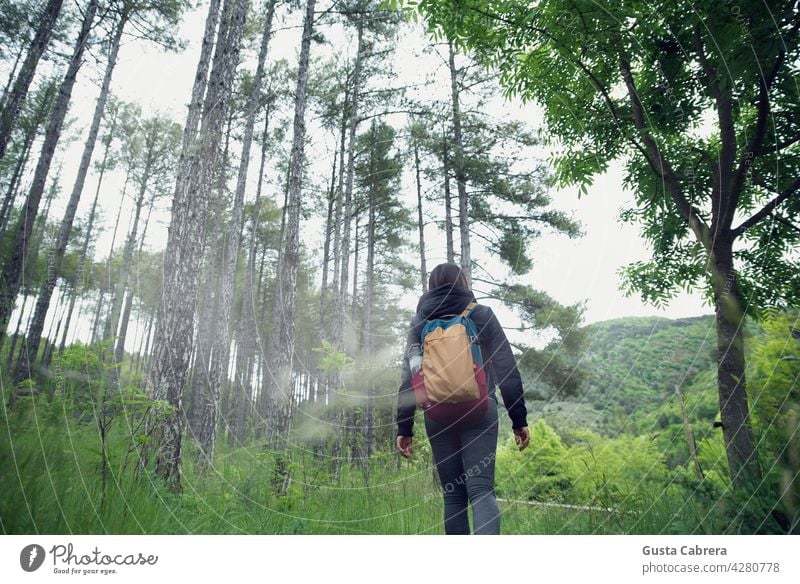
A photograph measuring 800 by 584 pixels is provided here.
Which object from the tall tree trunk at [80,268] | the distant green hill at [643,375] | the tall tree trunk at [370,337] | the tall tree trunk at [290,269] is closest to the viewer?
the tall tree trunk at [80,268]

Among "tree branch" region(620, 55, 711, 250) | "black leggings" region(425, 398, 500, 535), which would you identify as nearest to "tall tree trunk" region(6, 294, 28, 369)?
"black leggings" region(425, 398, 500, 535)

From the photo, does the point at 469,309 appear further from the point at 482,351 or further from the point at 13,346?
the point at 13,346

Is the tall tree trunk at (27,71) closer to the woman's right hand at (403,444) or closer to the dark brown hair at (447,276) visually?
the dark brown hair at (447,276)

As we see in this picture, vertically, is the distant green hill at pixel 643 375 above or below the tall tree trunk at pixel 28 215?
below

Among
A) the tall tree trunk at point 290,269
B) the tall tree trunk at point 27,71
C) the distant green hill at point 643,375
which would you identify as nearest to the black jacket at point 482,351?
the distant green hill at point 643,375

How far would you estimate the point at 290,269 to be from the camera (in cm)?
501

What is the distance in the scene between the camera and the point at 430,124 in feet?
12.7

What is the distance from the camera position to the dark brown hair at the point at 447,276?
92.0 inches

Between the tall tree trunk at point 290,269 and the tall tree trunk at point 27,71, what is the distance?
10.2 ft

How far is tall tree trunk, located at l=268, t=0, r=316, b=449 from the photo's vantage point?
15.3ft

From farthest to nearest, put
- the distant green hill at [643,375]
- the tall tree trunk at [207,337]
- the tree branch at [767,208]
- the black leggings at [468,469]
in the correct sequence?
the tall tree trunk at [207,337]
the tree branch at [767,208]
the black leggings at [468,469]
the distant green hill at [643,375]

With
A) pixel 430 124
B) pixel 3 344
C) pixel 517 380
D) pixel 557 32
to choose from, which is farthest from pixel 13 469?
pixel 430 124

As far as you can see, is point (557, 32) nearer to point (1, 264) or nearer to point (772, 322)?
point (772, 322)
